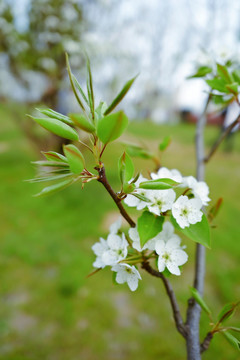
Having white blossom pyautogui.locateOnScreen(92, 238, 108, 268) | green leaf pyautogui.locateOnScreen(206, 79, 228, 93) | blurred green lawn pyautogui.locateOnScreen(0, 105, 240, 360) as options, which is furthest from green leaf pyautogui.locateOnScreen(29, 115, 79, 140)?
blurred green lawn pyautogui.locateOnScreen(0, 105, 240, 360)

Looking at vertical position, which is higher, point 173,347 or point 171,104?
point 173,347

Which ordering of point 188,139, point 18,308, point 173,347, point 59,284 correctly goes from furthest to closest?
point 188,139 < point 59,284 < point 18,308 < point 173,347

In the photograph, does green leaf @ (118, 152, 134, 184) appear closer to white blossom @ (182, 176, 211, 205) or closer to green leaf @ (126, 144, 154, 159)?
white blossom @ (182, 176, 211, 205)

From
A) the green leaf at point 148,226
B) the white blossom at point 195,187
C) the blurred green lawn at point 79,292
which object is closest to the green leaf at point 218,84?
the white blossom at point 195,187

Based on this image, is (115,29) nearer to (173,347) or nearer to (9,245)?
(9,245)

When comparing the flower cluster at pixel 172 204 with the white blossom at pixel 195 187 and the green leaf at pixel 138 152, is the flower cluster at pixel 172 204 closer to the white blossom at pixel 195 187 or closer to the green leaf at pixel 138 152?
the white blossom at pixel 195 187

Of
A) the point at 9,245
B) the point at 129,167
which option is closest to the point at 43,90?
the point at 9,245
